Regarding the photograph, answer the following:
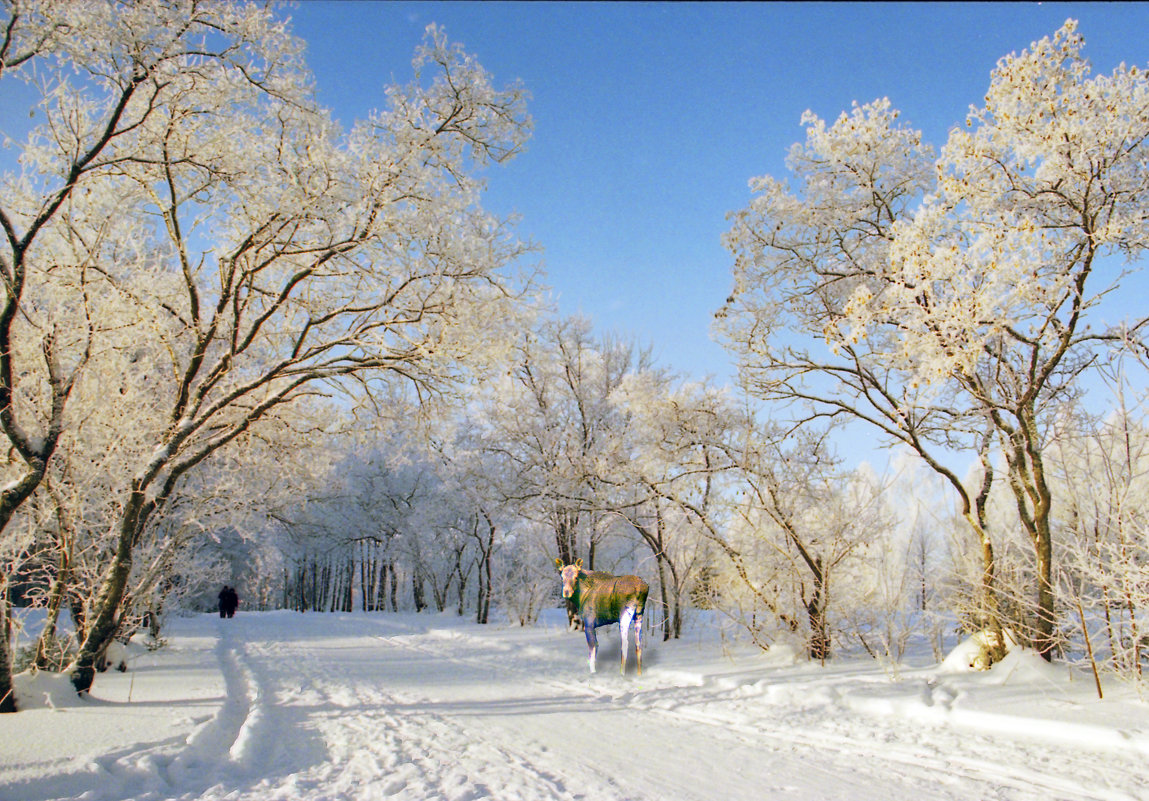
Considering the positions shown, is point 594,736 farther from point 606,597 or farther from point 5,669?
point 5,669

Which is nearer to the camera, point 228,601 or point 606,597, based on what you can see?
point 606,597

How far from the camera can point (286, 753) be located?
5.38 metres

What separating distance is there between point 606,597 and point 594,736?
344 cm

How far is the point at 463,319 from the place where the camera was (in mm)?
8727

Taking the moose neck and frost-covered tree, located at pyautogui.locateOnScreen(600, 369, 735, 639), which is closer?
the moose neck

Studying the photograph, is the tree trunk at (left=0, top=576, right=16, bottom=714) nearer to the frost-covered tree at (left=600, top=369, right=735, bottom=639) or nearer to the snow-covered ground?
the snow-covered ground

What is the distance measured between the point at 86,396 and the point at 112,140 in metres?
3.09

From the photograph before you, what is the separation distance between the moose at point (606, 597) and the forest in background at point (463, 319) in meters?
2.35

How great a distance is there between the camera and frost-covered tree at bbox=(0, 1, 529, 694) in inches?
259

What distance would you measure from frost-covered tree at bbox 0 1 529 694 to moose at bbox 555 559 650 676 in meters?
3.65

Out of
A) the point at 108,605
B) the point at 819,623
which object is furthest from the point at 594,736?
the point at 108,605

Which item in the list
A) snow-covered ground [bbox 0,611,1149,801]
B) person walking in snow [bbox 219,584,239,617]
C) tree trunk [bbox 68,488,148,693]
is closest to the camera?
snow-covered ground [bbox 0,611,1149,801]

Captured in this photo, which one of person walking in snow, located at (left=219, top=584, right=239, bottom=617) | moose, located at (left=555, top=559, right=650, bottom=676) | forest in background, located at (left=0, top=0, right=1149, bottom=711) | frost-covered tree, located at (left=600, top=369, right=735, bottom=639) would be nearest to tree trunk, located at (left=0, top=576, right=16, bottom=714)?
forest in background, located at (left=0, top=0, right=1149, bottom=711)

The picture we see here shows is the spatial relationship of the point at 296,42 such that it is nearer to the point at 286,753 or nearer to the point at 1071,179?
the point at 286,753
